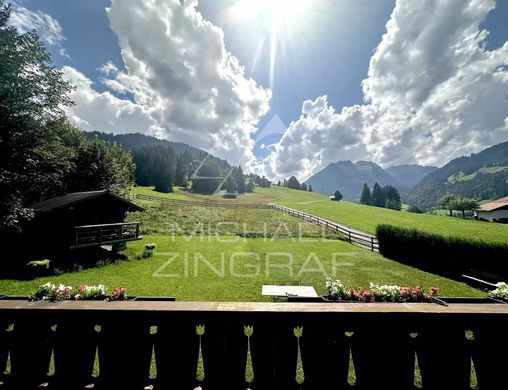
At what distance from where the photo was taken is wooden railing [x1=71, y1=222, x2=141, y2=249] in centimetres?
1598

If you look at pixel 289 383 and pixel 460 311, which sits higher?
pixel 460 311

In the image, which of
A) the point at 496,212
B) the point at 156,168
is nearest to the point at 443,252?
the point at 496,212

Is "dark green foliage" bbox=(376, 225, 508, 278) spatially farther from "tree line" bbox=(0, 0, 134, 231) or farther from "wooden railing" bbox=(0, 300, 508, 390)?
"tree line" bbox=(0, 0, 134, 231)

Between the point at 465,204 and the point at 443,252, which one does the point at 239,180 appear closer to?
the point at 465,204

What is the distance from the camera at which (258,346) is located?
2352 millimetres

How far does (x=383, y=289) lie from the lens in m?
5.16

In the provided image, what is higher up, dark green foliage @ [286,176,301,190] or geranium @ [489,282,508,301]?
dark green foliage @ [286,176,301,190]

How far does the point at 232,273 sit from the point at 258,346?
12393 mm

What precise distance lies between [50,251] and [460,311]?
21.1 metres

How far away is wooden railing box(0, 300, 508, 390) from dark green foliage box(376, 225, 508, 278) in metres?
17.4

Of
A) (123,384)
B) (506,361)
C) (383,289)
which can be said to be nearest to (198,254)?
(383,289)

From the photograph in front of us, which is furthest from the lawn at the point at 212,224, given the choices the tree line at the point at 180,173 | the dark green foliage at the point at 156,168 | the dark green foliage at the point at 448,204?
the dark green foliage at the point at 448,204

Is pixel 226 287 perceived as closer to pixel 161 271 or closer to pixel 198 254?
pixel 161 271

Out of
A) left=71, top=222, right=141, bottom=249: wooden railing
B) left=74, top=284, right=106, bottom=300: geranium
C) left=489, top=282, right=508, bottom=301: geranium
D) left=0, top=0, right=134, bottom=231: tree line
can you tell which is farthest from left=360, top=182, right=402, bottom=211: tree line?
left=74, top=284, right=106, bottom=300: geranium
